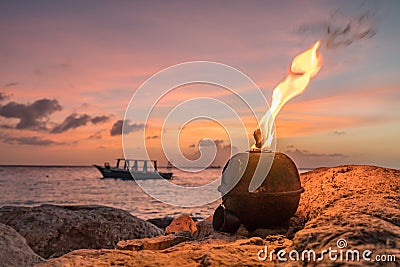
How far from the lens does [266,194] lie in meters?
6.55

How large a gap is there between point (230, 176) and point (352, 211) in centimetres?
256

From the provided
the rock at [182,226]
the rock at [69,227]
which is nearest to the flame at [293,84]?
the rock at [182,226]

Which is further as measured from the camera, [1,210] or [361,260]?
[1,210]

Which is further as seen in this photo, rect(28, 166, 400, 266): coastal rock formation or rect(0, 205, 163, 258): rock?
rect(0, 205, 163, 258): rock

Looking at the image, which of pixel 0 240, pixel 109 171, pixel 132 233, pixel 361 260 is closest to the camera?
pixel 361 260

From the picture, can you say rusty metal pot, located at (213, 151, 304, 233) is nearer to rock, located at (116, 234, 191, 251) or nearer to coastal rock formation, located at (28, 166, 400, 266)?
coastal rock formation, located at (28, 166, 400, 266)

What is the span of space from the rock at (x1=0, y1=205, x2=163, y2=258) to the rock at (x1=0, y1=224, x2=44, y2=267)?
5.70ft

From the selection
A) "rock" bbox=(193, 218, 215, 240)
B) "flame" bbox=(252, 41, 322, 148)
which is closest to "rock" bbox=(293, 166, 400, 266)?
"flame" bbox=(252, 41, 322, 148)

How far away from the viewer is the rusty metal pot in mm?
6582

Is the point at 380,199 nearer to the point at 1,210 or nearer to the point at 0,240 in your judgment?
the point at 0,240

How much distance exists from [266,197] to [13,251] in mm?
3924

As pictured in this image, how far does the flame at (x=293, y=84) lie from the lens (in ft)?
23.3

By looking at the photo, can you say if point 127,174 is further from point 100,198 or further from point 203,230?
point 203,230

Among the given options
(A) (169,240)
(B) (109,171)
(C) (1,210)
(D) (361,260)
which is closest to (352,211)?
(D) (361,260)
